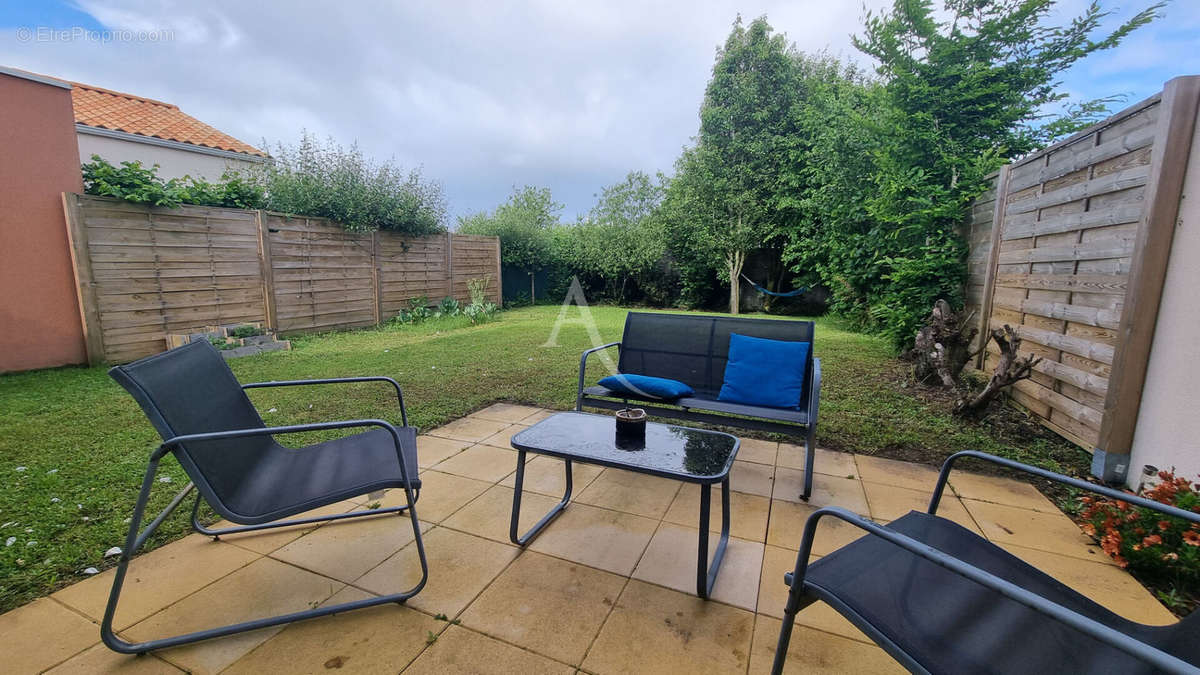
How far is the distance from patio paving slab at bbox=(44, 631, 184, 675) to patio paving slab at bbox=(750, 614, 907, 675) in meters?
1.63

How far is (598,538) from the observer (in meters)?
1.96

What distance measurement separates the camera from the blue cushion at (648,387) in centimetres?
265

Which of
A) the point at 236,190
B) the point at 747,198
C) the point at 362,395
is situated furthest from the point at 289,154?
the point at 747,198

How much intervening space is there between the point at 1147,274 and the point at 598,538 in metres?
2.89

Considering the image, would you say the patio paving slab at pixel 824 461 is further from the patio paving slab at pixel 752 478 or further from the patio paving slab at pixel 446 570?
the patio paving slab at pixel 446 570

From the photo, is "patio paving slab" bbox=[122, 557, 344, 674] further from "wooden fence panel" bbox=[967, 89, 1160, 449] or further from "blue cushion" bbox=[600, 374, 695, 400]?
"wooden fence panel" bbox=[967, 89, 1160, 449]

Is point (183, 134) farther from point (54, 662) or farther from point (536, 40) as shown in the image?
point (54, 662)

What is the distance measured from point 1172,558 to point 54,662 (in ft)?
11.6

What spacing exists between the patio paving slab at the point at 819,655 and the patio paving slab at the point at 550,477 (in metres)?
1.15

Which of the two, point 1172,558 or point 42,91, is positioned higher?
point 42,91

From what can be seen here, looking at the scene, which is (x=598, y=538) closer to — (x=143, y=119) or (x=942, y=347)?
(x=942, y=347)

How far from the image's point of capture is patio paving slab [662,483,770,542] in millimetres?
2012

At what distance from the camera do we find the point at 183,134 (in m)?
8.38

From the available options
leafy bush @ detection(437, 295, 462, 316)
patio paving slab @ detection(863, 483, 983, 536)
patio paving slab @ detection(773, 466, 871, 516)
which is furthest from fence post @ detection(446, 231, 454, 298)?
patio paving slab @ detection(863, 483, 983, 536)
